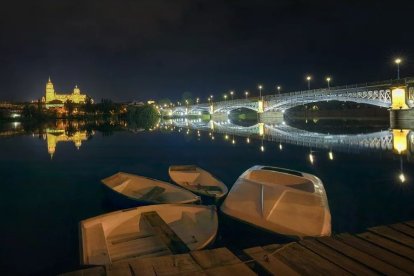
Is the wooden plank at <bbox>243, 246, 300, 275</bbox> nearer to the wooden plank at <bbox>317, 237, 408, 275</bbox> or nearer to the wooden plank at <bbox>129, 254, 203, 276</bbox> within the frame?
the wooden plank at <bbox>129, 254, 203, 276</bbox>

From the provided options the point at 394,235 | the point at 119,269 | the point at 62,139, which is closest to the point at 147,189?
the point at 119,269

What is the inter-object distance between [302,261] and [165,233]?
4989 mm

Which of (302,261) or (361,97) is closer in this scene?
(302,261)

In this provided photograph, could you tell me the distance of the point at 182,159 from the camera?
38406mm

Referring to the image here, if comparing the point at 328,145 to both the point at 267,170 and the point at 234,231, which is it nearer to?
the point at 267,170

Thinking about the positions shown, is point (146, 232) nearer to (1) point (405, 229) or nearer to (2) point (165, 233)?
(2) point (165, 233)

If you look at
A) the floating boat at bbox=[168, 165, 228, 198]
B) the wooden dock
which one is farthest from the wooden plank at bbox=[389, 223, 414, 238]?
the floating boat at bbox=[168, 165, 228, 198]

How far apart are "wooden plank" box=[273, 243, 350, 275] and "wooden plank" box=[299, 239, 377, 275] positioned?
0.14 meters

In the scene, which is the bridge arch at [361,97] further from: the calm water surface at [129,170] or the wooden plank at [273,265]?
the wooden plank at [273,265]

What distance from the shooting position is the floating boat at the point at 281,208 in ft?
36.8

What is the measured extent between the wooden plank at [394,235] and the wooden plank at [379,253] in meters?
0.73

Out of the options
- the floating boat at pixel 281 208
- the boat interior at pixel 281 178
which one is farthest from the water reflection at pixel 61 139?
the floating boat at pixel 281 208

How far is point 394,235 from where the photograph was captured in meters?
8.52

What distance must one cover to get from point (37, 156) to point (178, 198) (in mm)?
32950
